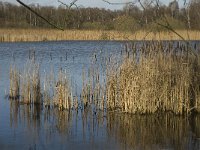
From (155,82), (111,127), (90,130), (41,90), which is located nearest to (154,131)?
(111,127)

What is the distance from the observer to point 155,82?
7059mm

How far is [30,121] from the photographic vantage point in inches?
271

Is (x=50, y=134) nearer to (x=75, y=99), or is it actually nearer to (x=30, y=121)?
(x=30, y=121)

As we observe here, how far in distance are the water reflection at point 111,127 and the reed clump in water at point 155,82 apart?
197mm

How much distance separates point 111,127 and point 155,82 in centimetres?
120

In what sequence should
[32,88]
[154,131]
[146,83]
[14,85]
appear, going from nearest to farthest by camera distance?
[154,131]
[146,83]
[32,88]
[14,85]

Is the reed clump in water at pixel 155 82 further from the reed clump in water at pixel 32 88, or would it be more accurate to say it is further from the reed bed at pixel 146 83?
the reed clump in water at pixel 32 88

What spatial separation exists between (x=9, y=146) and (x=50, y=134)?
82cm

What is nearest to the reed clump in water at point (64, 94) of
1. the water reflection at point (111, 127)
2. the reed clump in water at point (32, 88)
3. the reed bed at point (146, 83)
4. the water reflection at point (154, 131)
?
the reed bed at point (146, 83)

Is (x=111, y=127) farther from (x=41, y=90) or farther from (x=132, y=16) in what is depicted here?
(x=41, y=90)

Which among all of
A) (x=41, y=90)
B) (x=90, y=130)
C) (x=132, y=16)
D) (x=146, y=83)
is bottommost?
(x=90, y=130)

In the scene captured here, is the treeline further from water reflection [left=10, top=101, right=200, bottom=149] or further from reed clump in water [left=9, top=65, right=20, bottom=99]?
reed clump in water [left=9, top=65, right=20, bottom=99]

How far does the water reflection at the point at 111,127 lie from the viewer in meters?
5.62

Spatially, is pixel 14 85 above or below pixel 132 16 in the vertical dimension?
below
